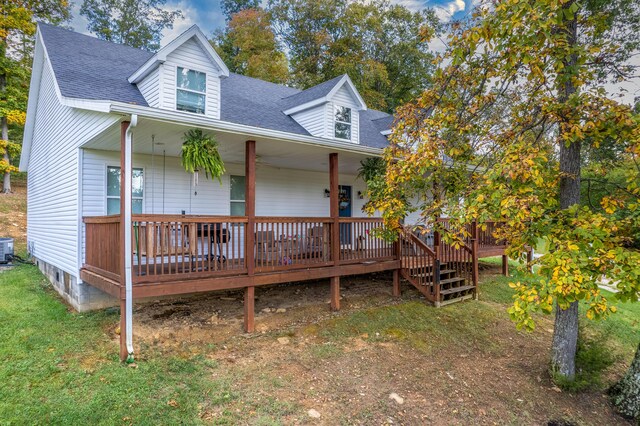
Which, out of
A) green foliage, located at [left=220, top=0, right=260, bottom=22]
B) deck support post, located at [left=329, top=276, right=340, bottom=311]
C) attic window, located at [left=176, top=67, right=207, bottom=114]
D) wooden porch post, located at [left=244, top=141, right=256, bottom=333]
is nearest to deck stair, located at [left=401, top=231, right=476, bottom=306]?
deck support post, located at [left=329, top=276, right=340, bottom=311]

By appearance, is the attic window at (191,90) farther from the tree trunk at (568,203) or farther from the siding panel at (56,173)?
the tree trunk at (568,203)

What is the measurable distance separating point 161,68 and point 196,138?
2.82 m

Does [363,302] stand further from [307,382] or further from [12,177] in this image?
[12,177]

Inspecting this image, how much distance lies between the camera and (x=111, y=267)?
18.5 ft

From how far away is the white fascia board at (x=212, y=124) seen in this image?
4.87 m

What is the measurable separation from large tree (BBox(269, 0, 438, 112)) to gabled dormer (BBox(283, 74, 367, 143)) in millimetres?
11100

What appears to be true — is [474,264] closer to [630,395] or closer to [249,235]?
[630,395]

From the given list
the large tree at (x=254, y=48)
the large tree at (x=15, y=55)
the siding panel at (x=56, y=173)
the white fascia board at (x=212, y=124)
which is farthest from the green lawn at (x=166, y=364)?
the large tree at (x=254, y=48)

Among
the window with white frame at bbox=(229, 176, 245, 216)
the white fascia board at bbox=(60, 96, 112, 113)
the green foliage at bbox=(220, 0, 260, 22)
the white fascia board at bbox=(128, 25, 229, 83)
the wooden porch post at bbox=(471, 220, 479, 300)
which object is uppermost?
the green foliage at bbox=(220, 0, 260, 22)

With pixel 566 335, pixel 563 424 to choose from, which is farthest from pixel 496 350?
pixel 563 424

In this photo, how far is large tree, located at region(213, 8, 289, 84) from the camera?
2048 centimetres

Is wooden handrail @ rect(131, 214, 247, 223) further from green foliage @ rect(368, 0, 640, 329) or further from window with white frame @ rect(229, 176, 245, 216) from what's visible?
window with white frame @ rect(229, 176, 245, 216)

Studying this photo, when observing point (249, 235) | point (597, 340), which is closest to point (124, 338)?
point (249, 235)

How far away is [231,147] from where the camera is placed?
7434 millimetres
